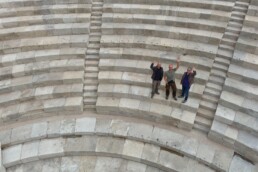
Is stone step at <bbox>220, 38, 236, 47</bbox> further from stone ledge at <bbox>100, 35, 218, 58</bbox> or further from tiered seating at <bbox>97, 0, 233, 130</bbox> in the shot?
stone ledge at <bbox>100, 35, 218, 58</bbox>

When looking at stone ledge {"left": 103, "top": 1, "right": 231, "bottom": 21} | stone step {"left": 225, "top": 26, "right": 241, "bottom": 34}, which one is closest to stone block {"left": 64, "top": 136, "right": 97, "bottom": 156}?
stone ledge {"left": 103, "top": 1, "right": 231, "bottom": 21}

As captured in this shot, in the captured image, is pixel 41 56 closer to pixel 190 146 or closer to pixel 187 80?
pixel 187 80

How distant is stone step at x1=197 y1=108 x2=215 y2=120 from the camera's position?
8.95 metres

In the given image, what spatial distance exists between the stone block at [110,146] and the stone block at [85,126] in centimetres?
45

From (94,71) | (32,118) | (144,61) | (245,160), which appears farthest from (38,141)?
(245,160)

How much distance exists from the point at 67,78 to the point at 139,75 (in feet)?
8.67

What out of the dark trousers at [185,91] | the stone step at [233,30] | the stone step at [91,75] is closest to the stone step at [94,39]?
the stone step at [91,75]

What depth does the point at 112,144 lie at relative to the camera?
8781mm

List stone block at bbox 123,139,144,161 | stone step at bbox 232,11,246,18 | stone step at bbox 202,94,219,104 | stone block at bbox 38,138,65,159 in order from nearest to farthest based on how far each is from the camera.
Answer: stone block at bbox 123,139,144,161, stone block at bbox 38,138,65,159, stone step at bbox 202,94,219,104, stone step at bbox 232,11,246,18

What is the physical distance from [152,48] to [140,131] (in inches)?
130

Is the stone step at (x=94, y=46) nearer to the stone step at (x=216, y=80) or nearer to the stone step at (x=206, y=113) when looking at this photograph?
the stone step at (x=216, y=80)

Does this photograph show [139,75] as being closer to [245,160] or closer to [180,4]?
[180,4]

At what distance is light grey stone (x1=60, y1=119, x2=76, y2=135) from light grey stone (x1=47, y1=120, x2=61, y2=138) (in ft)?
0.34

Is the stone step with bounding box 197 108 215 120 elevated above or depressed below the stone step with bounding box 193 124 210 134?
above
